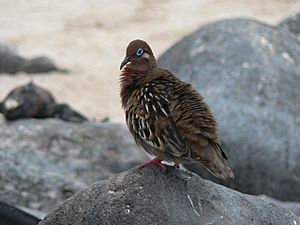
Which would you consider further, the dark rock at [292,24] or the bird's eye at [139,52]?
the dark rock at [292,24]

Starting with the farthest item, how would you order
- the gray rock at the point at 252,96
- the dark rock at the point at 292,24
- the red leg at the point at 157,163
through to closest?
1. the dark rock at the point at 292,24
2. the gray rock at the point at 252,96
3. the red leg at the point at 157,163

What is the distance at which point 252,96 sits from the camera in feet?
29.5

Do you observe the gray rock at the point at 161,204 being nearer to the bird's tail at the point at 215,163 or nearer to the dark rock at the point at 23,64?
the bird's tail at the point at 215,163

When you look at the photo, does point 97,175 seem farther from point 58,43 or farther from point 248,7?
point 248,7

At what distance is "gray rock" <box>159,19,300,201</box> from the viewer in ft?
28.6

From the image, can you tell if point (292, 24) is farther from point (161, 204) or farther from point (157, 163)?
point (161, 204)

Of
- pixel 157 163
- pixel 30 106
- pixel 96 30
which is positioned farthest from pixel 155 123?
pixel 96 30

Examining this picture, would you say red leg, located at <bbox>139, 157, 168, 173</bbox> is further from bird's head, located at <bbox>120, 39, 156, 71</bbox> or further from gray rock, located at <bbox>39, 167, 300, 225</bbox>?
bird's head, located at <bbox>120, 39, 156, 71</bbox>

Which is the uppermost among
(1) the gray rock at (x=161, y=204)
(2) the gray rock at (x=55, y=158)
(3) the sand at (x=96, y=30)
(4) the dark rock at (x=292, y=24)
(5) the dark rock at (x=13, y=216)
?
(1) the gray rock at (x=161, y=204)

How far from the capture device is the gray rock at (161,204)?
5438 mm

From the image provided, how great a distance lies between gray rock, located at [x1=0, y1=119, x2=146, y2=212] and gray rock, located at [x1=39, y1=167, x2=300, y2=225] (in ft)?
7.89

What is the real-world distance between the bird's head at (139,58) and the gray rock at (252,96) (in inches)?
107

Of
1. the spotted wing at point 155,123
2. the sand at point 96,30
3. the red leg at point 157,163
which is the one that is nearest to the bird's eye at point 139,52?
the spotted wing at point 155,123

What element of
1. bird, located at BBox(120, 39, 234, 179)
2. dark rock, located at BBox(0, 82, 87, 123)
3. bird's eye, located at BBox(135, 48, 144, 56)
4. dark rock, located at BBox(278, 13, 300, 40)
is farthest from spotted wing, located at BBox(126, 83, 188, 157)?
dark rock, located at BBox(278, 13, 300, 40)
